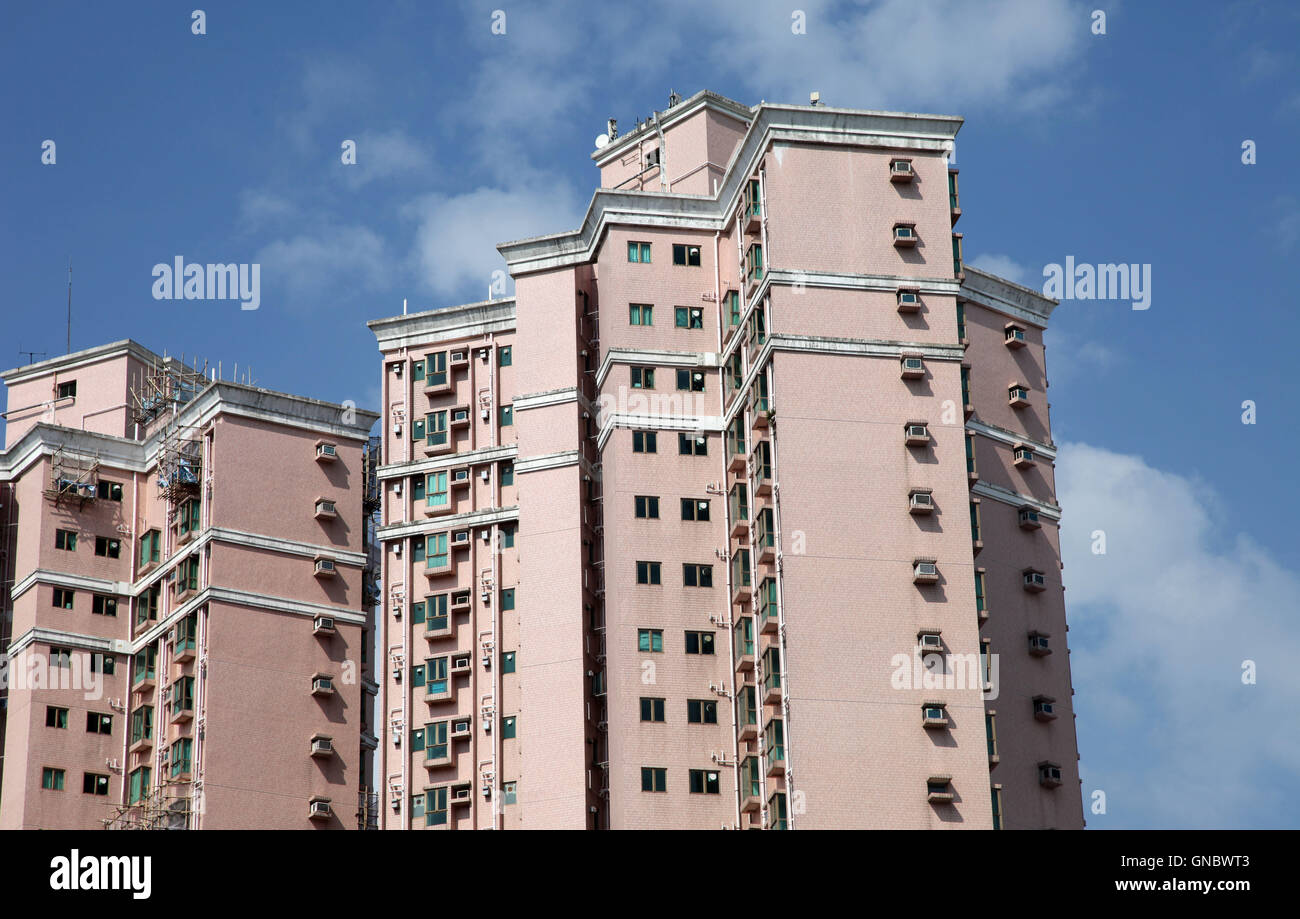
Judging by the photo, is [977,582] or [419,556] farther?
[419,556]

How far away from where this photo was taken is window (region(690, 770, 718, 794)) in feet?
206

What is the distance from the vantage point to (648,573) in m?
65.2

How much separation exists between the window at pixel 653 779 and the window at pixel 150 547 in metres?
25.9

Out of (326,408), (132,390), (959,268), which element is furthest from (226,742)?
(959,268)

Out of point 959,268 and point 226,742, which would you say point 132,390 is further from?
point 959,268

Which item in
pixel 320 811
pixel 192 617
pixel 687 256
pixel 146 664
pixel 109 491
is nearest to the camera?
pixel 687 256

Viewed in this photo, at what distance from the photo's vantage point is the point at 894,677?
5778 cm

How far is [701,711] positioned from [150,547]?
27.1 metres

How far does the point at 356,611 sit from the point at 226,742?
25.7ft

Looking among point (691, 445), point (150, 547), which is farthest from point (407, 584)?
point (150, 547)

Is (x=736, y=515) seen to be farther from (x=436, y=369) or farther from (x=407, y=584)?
(x=436, y=369)
